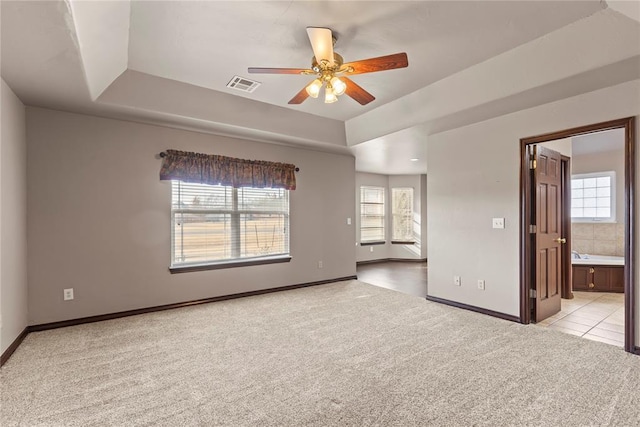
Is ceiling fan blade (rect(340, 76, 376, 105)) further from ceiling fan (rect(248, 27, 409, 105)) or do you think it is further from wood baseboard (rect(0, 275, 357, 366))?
wood baseboard (rect(0, 275, 357, 366))

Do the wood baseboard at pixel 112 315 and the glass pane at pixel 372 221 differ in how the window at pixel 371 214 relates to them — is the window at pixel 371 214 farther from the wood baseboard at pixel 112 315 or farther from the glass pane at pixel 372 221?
the wood baseboard at pixel 112 315

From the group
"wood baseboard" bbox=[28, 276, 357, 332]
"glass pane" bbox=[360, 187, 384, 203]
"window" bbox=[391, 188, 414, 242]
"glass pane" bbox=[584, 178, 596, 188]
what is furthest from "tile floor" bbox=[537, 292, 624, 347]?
"glass pane" bbox=[360, 187, 384, 203]

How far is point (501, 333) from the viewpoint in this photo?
3.15 m

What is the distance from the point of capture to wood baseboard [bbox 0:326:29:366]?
8.38 ft

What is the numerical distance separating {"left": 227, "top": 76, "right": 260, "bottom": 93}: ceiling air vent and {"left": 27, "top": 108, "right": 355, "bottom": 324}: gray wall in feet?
3.46

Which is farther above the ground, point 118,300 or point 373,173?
point 373,173

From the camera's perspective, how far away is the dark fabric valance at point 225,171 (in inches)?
159

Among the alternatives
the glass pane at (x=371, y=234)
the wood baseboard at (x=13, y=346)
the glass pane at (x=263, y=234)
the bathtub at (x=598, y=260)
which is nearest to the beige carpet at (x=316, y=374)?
the wood baseboard at (x=13, y=346)

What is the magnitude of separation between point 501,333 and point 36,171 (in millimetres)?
5172

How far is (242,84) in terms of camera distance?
355cm

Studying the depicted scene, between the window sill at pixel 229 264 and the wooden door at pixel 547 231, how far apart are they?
3.43 metres

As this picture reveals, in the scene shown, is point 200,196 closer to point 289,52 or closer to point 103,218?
point 103,218

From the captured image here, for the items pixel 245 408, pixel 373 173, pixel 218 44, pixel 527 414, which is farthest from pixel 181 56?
pixel 373 173

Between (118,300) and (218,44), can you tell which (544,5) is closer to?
(218,44)
